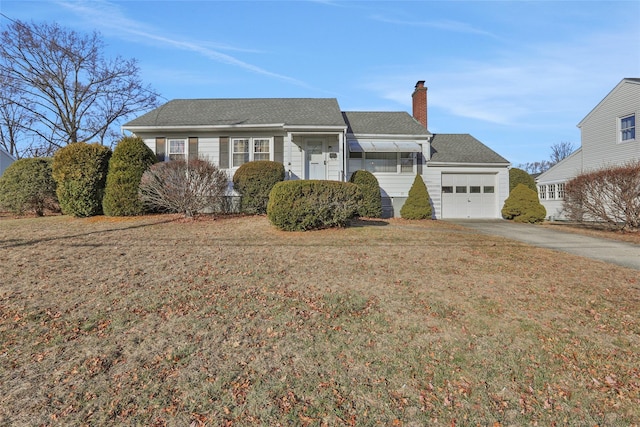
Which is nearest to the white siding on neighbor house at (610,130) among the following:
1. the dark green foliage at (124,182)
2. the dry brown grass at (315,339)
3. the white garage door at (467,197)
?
the white garage door at (467,197)

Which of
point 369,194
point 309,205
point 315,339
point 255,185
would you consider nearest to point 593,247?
point 309,205

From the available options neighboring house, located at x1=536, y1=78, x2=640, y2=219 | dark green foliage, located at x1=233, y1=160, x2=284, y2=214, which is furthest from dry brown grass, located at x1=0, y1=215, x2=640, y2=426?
neighboring house, located at x1=536, y1=78, x2=640, y2=219

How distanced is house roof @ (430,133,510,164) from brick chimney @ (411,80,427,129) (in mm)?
1475

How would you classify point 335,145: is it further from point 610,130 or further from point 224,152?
point 610,130

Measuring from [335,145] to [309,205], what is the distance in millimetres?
Answer: 6887

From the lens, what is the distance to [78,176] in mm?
10703

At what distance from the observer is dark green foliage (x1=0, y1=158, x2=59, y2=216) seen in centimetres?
1170

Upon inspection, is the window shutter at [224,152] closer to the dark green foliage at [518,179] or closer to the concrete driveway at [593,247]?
the concrete driveway at [593,247]

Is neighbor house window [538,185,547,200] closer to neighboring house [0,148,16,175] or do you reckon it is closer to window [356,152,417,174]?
window [356,152,417,174]

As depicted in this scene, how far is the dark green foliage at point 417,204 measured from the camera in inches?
567

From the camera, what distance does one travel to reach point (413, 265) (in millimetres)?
5902

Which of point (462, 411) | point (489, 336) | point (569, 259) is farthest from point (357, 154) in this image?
point (462, 411)

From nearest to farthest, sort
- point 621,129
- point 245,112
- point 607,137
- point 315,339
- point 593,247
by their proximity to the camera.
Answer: point 315,339 → point 593,247 → point 245,112 → point 621,129 → point 607,137

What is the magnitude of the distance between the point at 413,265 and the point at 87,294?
5.16 metres
